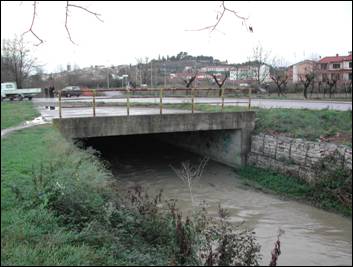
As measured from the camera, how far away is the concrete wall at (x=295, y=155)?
570 inches

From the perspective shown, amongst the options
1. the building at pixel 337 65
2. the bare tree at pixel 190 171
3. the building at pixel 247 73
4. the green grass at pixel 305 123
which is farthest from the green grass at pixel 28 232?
the building at pixel 337 65

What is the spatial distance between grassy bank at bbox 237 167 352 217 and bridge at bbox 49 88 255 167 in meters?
2.28

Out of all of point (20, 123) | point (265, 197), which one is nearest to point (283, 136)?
point (265, 197)

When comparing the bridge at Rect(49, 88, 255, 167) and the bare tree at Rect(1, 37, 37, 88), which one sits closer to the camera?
the bare tree at Rect(1, 37, 37, 88)

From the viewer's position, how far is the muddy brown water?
9562mm

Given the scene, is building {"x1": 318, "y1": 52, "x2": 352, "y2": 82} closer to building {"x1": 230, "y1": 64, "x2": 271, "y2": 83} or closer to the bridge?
building {"x1": 230, "y1": 64, "x2": 271, "y2": 83}

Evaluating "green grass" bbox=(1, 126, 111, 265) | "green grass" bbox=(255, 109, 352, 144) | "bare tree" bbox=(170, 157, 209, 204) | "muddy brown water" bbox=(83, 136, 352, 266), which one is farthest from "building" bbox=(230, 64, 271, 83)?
"green grass" bbox=(1, 126, 111, 265)

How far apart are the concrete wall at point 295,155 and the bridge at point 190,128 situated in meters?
0.87

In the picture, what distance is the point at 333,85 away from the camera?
141 ft

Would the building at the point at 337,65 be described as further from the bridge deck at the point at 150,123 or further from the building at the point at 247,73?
the bridge deck at the point at 150,123

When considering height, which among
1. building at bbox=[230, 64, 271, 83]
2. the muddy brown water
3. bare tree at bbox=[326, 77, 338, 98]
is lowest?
the muddy brown water

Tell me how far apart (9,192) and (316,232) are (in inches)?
319

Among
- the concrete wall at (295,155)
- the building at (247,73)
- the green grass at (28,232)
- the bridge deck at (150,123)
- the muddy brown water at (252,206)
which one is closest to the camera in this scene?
the green grass at (28,232)

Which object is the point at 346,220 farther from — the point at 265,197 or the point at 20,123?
the point at 20,123
